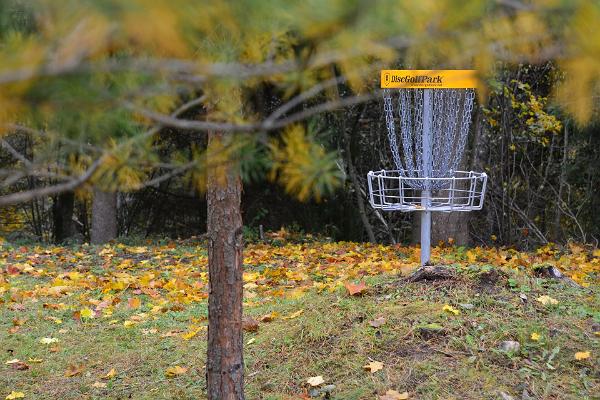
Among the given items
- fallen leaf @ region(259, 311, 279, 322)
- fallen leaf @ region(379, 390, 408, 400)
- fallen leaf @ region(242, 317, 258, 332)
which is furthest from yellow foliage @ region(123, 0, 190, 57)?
fallen leaf @ region(259, 311, 279, 322)

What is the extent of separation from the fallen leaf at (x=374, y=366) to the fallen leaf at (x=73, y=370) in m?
1.82

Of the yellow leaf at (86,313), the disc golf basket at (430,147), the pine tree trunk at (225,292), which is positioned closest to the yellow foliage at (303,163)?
the pine tree trunk at (225,292)

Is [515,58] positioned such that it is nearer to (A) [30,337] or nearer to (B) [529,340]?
(B) [529,340]

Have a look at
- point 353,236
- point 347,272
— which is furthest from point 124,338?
point 353,236

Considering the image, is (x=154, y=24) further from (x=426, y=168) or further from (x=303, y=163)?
(x=426, y=168)

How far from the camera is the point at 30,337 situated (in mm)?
5188

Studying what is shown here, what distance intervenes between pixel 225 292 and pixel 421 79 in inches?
98.7

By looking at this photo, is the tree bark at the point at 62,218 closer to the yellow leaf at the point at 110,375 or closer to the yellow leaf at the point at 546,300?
the yellow leaf at the point at 110,375

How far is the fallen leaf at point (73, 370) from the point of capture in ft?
14.8

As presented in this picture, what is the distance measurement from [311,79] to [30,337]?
13.6ft

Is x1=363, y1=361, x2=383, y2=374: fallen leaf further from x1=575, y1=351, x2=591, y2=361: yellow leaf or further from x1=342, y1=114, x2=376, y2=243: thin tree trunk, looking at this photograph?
x1=342, y1=114, x2=376, y2=243: thin tree trunk

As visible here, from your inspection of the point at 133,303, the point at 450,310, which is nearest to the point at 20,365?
the point at 133,303

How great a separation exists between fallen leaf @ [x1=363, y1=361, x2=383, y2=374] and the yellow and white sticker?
182 centimetres

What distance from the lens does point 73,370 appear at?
14.9ft
